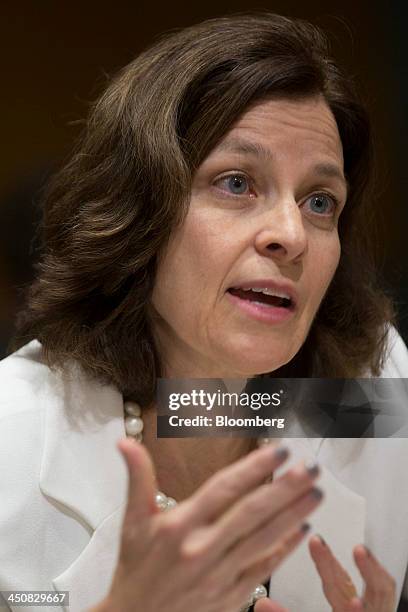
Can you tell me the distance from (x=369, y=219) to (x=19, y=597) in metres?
0.62

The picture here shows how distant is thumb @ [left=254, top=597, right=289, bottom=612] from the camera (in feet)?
1.78

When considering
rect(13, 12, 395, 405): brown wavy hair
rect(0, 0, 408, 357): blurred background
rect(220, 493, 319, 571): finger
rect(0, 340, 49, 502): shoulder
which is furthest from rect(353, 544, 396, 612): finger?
rect(0, 0, 408, 357): blurred background

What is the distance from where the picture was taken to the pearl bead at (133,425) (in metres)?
0.68

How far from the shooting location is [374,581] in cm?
54

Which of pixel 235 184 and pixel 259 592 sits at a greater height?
pixel 235 184

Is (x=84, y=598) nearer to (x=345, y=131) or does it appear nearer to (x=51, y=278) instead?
(x=51, y=278)

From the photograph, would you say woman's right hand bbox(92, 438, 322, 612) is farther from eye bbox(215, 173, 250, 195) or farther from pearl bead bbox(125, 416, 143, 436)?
eye bbox(215, 173, 250, 195)

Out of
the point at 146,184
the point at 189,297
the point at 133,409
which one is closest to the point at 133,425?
the point at 133,409

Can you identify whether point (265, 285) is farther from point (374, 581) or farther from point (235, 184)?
point (374, 581)

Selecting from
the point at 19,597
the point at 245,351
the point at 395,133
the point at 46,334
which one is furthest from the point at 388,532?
the point at 395,133

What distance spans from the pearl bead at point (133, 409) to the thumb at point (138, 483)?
A: 10.1 inches

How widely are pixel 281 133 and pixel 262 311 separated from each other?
18 cm

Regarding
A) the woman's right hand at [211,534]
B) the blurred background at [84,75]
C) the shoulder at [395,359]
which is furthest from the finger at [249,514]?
the blurred background at [84,75]

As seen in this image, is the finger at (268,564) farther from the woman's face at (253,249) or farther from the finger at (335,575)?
the woman's face at (253,249)
